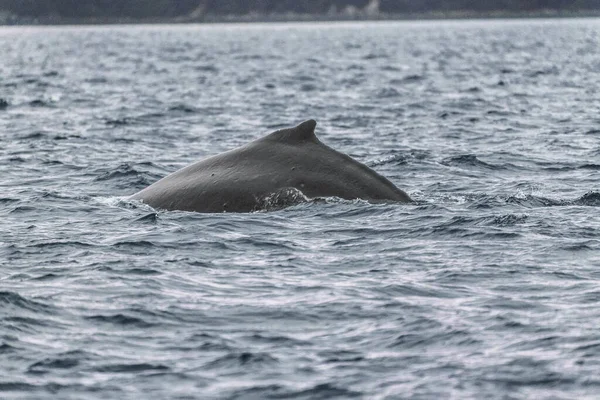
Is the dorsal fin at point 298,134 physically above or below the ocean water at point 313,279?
above

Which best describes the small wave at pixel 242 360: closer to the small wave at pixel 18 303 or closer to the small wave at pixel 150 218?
the small wave at pixel 18 303

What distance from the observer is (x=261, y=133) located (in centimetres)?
2692

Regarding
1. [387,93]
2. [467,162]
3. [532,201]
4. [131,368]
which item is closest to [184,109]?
[387,93]

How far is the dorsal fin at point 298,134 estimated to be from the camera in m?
14.3

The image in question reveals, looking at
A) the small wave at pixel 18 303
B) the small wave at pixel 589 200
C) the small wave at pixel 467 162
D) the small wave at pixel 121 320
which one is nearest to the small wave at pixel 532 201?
the small wave at pixel 589 200

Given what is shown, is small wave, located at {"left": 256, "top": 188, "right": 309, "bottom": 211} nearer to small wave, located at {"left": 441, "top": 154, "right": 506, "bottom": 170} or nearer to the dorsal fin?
the dorsal fin

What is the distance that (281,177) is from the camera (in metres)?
14.2

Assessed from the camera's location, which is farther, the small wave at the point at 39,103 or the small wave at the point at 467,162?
the small wave at the point at 39,103

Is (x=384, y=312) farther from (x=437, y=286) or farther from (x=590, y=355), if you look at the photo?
(x=590, y=355)

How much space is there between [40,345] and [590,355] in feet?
14.2

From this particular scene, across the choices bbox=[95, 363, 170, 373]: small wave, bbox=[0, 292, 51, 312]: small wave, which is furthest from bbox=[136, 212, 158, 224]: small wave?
bbox=[95, 363, 170, 373]: small wave

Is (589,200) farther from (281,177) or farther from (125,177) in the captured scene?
(125,177)

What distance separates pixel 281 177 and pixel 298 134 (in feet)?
1.81

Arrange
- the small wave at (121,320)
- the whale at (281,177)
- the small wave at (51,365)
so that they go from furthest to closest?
the whale at (281,177), the small wave at (121,320), the small wave at (51,365)
